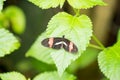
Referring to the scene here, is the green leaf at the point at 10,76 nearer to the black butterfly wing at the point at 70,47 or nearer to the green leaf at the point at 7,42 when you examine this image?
the green leaf at the point at 7,42

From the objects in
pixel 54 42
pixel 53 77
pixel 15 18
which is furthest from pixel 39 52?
pixel 15 18

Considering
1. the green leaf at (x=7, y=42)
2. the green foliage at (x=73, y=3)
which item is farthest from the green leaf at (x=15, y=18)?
the green foliage at (x=73, y=3)

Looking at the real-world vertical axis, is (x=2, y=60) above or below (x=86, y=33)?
below

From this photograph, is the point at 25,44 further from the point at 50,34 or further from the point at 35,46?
the point at 50,34

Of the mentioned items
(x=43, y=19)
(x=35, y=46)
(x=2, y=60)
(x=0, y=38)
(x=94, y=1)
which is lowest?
(x=2, y=60)

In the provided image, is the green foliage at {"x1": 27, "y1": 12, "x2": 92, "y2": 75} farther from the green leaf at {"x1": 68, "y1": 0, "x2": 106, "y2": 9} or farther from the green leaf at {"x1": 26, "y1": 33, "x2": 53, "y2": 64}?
the green leaf at {"x1": 26, "y1": 33, "x2": 53, "y2": 64}

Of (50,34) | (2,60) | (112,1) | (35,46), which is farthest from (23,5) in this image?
(50,34)

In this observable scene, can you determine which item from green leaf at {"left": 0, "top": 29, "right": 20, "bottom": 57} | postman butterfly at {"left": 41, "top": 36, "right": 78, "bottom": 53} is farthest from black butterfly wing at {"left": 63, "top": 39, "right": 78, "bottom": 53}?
green leaf at {"left": 0, "top": 29, "right": 20, "bottom": 57}
